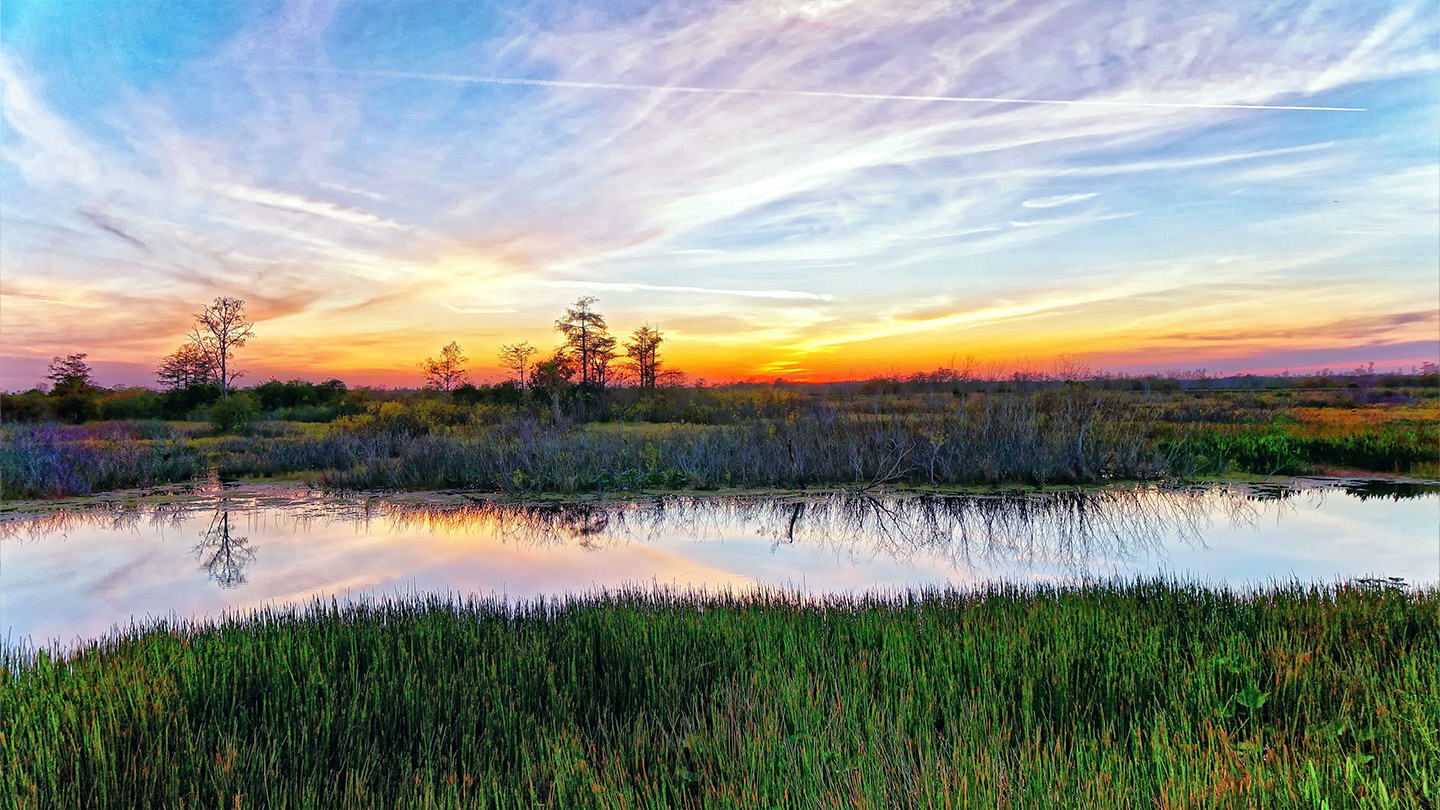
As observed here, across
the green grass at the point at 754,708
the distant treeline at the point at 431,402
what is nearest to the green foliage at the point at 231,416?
the distant treeline at the point at 431,402

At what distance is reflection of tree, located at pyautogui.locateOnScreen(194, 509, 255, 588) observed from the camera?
8984 mm

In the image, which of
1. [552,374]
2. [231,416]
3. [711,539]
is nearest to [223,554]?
[711,539]

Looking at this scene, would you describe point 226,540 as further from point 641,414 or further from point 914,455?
point 641,414

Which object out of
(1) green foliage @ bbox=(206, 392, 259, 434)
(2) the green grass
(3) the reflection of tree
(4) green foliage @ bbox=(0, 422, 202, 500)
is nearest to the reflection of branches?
(3) the reflection of tree

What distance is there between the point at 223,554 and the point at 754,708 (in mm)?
9108

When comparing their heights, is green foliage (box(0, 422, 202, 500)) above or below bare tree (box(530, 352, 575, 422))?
below

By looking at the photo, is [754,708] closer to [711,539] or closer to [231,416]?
[711,539]

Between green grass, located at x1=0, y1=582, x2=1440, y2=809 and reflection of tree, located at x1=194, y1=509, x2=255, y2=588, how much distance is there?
3.23 meters

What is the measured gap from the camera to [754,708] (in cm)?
410

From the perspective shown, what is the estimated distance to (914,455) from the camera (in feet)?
51.8

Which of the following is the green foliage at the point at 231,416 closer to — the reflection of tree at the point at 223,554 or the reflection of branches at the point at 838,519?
the reflection of branches at the point at 838,519

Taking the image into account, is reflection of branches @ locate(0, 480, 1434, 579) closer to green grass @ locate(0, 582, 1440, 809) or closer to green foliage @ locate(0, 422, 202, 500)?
green foliage @ locate(0, 422, 202, 500)

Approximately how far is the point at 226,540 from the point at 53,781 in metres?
8.44

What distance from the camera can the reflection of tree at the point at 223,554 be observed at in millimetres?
8984
